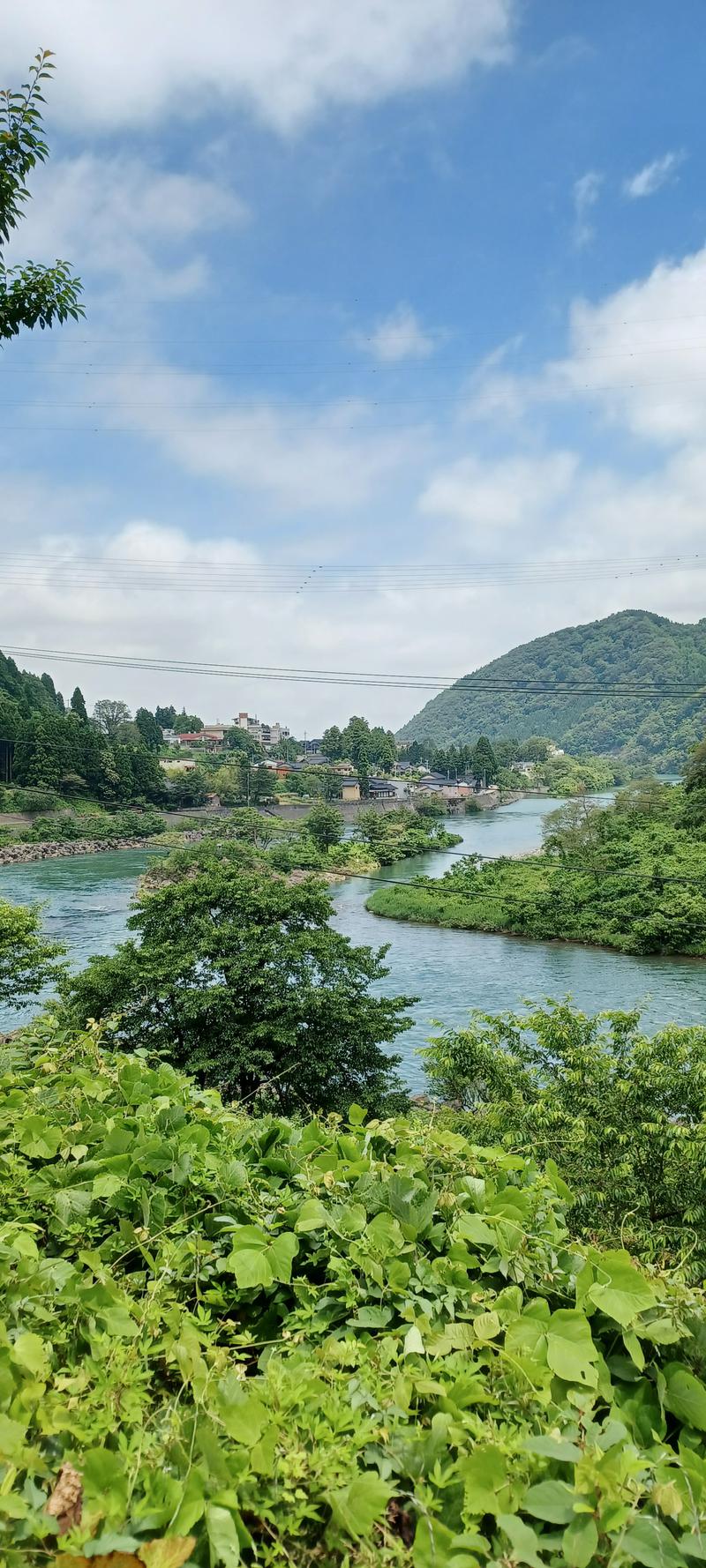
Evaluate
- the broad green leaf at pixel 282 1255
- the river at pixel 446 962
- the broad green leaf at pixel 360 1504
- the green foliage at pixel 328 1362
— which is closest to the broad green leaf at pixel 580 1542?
the green foliage at pixel 328 1362

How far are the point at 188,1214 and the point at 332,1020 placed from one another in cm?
749

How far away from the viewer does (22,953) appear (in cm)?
1071

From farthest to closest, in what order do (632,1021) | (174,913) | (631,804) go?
(631,804) < (174,913) < (632,1021)

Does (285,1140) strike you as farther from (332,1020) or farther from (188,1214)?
(332,1020)

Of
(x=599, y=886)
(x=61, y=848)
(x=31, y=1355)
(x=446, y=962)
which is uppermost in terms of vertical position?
(x=31, y=1355)

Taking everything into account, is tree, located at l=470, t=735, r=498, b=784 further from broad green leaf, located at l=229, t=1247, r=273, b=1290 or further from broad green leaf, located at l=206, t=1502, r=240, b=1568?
broad green leaf, located at l=206, t=1502, r=240, b=1568

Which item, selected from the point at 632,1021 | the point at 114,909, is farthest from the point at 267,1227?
the point at 114,909

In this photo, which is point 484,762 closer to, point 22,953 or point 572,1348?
point 22,953

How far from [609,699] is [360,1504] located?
189 feet

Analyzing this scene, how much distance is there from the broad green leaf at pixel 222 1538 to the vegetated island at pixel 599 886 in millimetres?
14831

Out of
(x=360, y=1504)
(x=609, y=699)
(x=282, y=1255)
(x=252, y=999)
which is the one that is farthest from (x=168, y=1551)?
(x=609, y=699)

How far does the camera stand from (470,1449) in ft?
2.65

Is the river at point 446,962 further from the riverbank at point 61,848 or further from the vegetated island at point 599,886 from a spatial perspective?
the riverbank at point 61,848

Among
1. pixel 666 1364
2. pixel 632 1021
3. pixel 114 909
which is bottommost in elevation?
pixel 114 909
